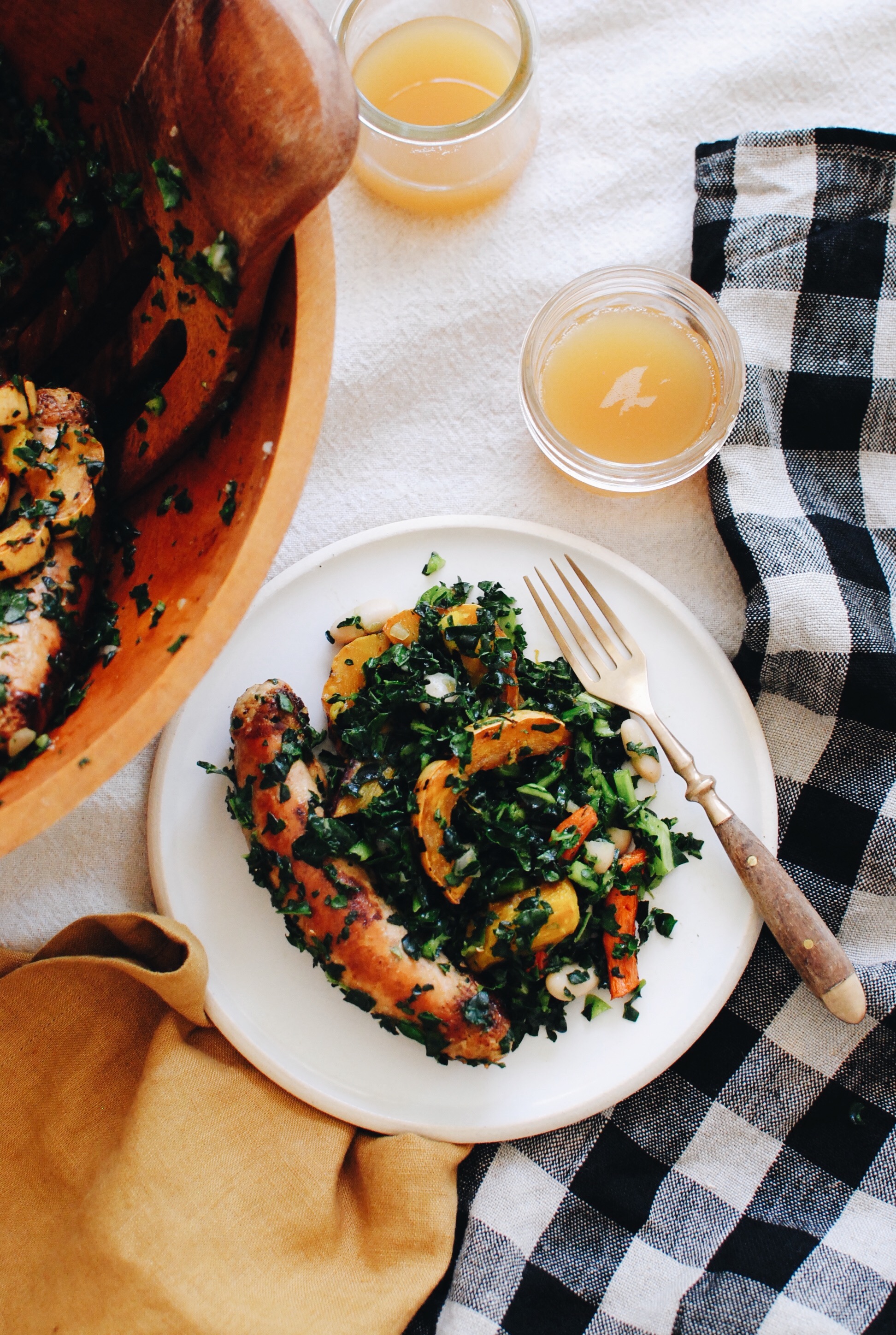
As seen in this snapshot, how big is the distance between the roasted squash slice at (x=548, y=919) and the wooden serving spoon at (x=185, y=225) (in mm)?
959

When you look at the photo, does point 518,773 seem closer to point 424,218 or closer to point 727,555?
point 727,555

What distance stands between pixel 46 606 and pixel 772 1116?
164 centimetres

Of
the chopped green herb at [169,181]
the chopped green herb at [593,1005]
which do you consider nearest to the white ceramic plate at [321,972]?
the chopped green herb at [593,1005]

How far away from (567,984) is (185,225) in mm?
1425

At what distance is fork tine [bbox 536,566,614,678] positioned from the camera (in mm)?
1907

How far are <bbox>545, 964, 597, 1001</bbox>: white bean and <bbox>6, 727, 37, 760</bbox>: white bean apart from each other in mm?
977

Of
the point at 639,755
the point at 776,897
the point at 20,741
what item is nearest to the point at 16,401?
the point at 20,741

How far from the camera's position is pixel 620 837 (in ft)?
6.00

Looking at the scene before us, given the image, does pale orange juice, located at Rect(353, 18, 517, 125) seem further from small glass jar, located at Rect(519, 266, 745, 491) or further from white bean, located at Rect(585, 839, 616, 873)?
white bean, located at Rect(585, 839, 616, 873)

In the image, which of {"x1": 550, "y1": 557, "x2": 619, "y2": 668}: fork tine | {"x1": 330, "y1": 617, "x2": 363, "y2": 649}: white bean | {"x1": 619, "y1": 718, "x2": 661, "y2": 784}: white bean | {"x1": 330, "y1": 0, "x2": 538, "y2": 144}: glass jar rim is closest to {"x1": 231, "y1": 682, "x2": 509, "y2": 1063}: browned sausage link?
{"x1": 330, "y1": 617, "x2": 363, "y2": 649}: white bean

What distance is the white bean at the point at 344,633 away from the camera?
6.21 feet

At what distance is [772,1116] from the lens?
1897 mm

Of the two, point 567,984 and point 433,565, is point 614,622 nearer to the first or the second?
point 433,565

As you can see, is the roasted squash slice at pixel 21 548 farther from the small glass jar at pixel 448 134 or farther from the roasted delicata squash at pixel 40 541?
the small glass jar at pixel 448 134
